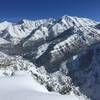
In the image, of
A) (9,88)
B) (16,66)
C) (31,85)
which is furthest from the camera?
(16,66)

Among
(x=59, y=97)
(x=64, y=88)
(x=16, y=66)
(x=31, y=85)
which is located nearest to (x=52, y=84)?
(x=64, y=88)

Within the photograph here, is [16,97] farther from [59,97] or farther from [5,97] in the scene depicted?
[59,97]

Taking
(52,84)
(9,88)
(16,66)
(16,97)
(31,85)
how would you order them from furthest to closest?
(16,66) → (52,84) → (31,85) → (9,88) → (16,97)

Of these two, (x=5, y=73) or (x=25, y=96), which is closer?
(x=25, y=96)

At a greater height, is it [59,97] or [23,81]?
[23,81]

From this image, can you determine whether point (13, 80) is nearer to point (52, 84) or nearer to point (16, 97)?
point (16, 97)

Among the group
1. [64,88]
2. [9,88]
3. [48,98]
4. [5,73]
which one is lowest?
[48,98]

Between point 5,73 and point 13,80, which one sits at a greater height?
point 5,73

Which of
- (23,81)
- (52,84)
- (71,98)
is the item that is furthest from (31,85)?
(52,84)

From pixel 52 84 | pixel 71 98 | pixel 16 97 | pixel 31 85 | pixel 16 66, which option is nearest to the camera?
pixel 16 97
